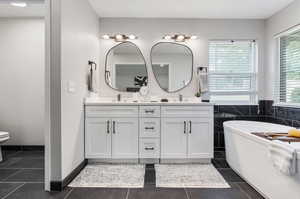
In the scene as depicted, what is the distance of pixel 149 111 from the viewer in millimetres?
3133

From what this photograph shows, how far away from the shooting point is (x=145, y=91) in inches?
147

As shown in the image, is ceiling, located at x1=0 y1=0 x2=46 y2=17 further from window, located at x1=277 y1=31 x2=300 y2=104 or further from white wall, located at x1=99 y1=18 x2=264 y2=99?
window, located at x1=277 y1=31 x2=300 y2=104

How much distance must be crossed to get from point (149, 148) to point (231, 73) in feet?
7.06

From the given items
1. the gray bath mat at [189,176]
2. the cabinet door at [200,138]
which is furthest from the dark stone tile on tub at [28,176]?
the cabinet door at [200,138]

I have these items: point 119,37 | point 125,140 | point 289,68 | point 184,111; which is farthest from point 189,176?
point 119,37

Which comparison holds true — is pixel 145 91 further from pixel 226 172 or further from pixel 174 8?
pixel 226 172

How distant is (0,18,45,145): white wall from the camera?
12.2ft

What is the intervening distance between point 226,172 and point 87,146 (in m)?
2.08

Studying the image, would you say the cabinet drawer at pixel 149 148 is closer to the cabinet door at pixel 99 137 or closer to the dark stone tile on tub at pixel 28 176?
the cabinet door at pixel 99 137

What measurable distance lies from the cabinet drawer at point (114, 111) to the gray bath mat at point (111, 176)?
0.77 metres

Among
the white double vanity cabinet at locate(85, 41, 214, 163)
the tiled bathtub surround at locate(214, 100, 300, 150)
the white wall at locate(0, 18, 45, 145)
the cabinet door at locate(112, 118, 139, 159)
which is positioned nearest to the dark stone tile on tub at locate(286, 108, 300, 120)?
the tiled bathtub surround at locate(214, 100, 300, 150)

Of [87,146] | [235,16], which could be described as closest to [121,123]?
[87,146]

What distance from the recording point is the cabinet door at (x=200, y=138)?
313 cm

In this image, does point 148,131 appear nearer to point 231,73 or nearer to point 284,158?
point 284,158
